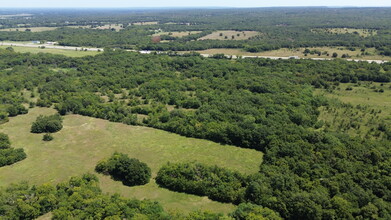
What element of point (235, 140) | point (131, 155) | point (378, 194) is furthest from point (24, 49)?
point (378, 194)

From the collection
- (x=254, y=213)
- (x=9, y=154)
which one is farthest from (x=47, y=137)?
(x=254, y=213)

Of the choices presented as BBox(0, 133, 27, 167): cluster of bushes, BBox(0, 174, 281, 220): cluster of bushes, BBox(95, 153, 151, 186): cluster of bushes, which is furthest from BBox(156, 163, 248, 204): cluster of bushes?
BBox(0, 133, 27, 167): cluster of bushes

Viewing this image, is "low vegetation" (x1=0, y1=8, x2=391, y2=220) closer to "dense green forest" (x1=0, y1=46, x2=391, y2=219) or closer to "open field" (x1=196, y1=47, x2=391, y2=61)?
"dense green forest" (x1=0, y1=46, x2=391, y2=219)

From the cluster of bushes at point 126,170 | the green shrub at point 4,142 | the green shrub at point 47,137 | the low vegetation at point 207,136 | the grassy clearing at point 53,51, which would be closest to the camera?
the low vegetation at point 207,136

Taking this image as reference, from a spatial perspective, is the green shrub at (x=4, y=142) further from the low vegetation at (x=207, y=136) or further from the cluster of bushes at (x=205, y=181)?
the cluster of bushes at (x=205, y=181)

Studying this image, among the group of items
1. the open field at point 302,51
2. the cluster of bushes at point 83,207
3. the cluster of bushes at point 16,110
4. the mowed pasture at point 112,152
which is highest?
the open field at point 302,51

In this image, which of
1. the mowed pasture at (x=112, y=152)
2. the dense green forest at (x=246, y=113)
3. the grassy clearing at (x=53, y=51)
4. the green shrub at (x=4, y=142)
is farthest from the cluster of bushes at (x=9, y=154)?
the grassy clearing at (x=53, y=51)
